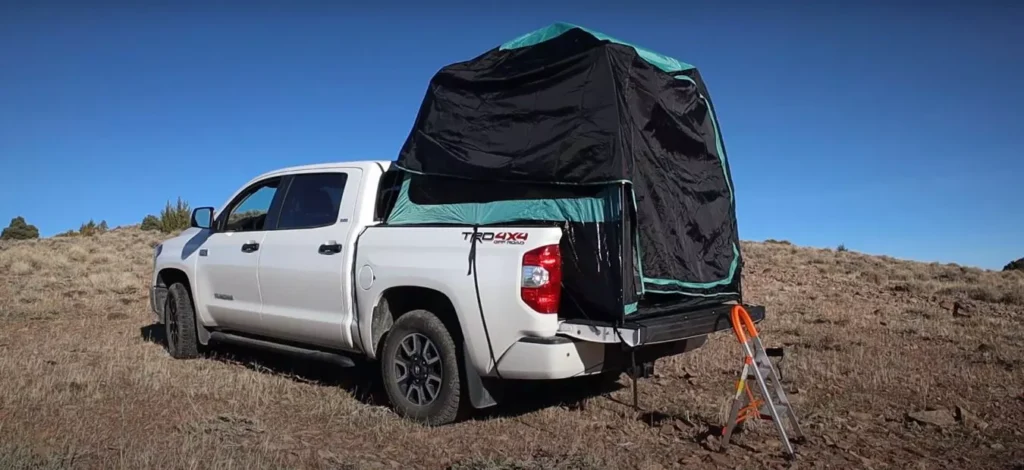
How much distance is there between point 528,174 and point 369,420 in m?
2.04

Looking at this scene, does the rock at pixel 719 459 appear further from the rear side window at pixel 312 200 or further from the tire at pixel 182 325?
the tire at pixel 182 325

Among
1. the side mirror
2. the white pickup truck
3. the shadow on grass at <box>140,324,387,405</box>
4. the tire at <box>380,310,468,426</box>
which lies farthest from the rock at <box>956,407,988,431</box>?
the side mirror

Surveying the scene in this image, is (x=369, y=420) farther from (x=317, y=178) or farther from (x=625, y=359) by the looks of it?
(x=317, y=178)

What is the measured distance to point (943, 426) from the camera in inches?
221

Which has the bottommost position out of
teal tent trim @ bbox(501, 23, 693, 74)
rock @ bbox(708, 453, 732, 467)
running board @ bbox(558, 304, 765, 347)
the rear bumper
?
rock @ bbox(708, 453, 732, 467)

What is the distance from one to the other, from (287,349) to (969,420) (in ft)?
17.0

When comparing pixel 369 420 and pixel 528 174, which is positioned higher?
pixel 528 174

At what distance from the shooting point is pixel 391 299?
596cm

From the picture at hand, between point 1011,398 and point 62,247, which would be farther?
point 62,247

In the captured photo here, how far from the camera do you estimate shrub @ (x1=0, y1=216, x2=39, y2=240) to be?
36.8 metres

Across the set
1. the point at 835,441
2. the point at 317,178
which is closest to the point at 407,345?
the point at 317,178

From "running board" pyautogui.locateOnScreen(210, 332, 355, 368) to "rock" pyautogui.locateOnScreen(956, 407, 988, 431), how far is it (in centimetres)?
438

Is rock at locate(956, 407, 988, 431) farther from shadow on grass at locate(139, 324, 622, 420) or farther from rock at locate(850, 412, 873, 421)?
shadow on grass at locate(139, 324, 622, 420)

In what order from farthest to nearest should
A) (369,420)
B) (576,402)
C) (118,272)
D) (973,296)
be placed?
(118,272) < (973,296) < (576,402) < (369,420)
